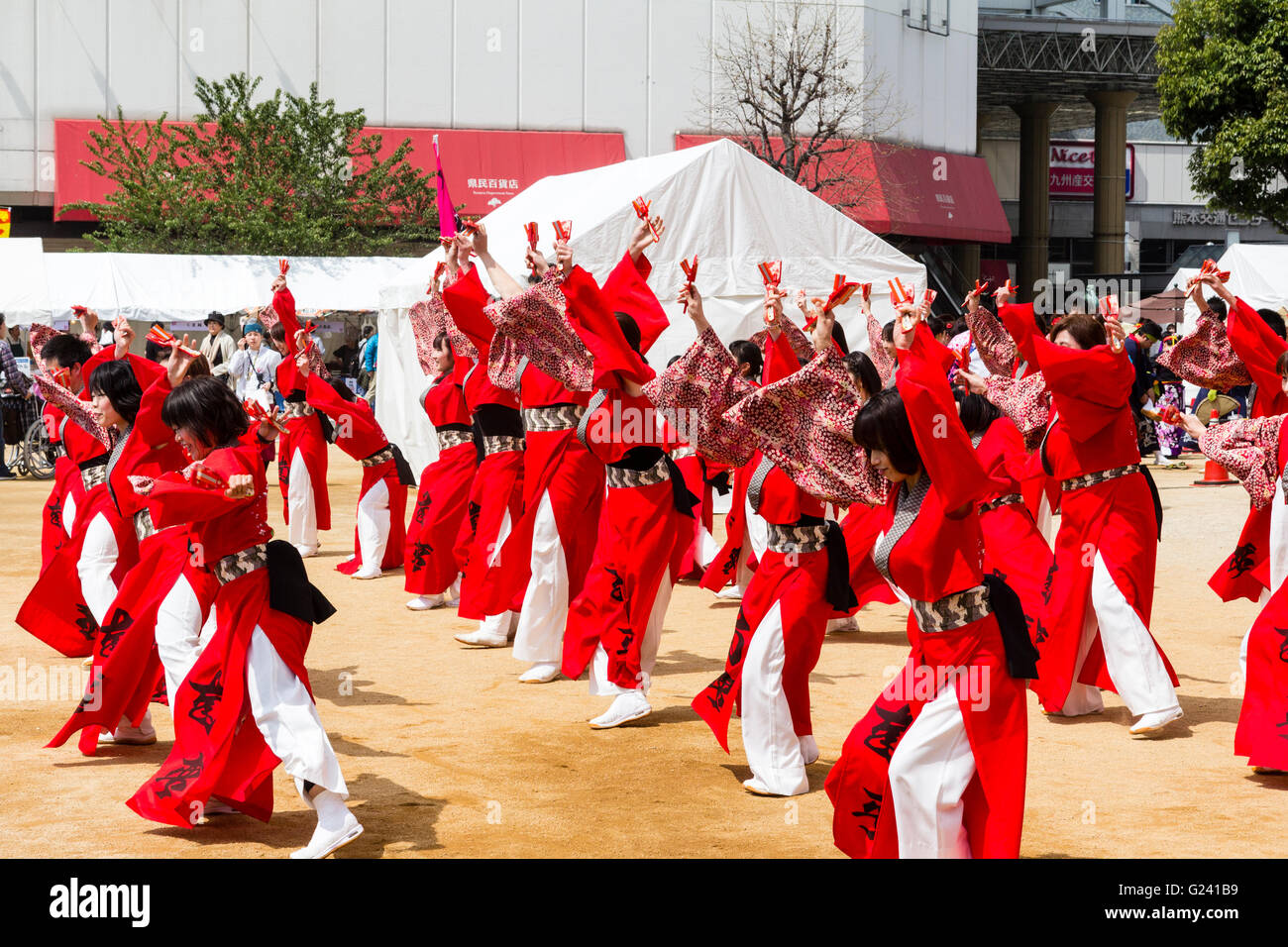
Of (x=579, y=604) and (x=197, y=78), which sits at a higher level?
(x=197, y=78)

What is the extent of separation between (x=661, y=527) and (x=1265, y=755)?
2.53 m

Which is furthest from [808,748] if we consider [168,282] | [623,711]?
[168,282]

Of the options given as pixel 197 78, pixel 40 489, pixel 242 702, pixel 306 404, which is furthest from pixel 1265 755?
pixel 197 78

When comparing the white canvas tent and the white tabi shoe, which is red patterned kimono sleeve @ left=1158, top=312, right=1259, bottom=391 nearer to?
the white tabi shoe

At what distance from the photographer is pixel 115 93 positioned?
28234 mm

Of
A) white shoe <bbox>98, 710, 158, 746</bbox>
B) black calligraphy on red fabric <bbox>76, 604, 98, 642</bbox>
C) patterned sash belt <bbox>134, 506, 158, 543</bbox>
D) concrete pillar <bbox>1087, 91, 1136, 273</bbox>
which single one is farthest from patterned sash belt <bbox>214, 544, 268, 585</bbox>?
concrete pillar <bbox>1087, 91, 1136, 273</bbox>

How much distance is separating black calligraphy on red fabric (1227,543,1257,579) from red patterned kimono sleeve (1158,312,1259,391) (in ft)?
2.49

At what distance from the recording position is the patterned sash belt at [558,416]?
7.25m

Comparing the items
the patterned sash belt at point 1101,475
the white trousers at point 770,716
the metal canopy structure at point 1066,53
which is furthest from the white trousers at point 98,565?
the metal canopy structure at point 1066,53

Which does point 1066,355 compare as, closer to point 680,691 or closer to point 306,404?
point 680,691

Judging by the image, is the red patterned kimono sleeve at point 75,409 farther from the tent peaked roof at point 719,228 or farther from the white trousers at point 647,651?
the tent peaked roof at point 719,228

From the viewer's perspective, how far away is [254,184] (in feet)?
87.3

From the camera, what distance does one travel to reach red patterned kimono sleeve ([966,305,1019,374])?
295 inches

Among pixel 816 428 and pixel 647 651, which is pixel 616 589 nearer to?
pixel 647 651
